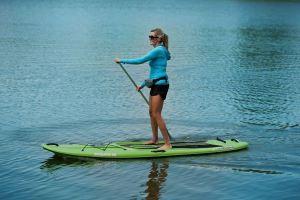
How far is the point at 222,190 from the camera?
11.1 metres

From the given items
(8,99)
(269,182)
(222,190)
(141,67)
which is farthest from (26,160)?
(141,67)

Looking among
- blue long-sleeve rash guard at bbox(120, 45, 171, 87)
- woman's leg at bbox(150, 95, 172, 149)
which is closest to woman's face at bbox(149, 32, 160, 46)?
blue long-sleeve rash guard at bbox(120, 45, 171, 87)

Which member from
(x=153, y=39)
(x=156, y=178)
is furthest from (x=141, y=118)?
(x=156, y=178)

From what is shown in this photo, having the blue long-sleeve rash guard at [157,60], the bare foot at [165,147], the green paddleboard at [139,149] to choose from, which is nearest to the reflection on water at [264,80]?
the green paddleboard at [139,149]

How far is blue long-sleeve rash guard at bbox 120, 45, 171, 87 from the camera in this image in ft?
41.3

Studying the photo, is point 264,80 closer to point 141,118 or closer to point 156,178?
point 141,118

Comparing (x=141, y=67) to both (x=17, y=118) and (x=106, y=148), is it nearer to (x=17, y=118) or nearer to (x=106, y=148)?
(x=17, y=118)

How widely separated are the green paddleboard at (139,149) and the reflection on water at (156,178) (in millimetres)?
373

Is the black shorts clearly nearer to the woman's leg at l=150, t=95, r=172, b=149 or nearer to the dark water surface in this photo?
the woman's leg at l=150, t=95, r=172, b=149

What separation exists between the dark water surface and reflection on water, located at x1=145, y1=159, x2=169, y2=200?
0.07 ft

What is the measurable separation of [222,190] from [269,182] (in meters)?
1.11

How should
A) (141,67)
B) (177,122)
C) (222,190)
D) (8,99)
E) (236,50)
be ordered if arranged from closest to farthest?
(222,190) < (177,122) < (8,99) < (141,67) < (236,50)

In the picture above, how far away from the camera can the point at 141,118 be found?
17656mm

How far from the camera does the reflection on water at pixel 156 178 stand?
10.9 metres
